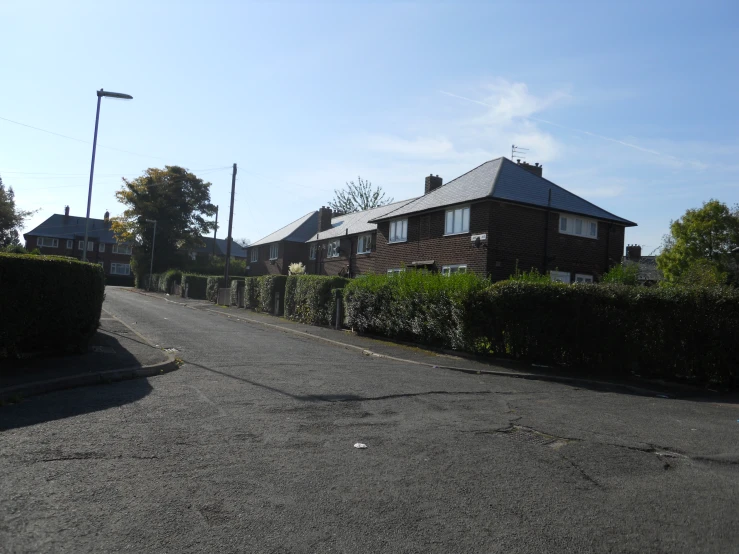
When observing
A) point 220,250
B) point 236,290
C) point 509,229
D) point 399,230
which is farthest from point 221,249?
point 509,229

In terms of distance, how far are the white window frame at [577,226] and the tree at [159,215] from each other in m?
45.3

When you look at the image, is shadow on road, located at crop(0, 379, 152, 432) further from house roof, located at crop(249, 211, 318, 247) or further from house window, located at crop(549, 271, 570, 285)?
house roof, located at crop(249, 211, 318, 247)

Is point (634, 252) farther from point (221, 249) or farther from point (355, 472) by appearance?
point (221, 249)

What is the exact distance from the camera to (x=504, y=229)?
89.7 feet

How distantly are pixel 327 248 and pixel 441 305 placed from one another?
32147 millimetres

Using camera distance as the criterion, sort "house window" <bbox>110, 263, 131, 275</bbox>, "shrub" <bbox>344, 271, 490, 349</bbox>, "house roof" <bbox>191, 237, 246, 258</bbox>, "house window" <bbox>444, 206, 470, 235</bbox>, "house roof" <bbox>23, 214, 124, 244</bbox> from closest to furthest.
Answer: "shrub" <bbox>344, 271, 490, 349</bbox> < "house window" <bbox>444, 206, 470, 235</bbox> < "house roof" <bbox>23, 214, 124, 244</bbox> < "house window" <bbox>110, 263, 131, 275</bbox> < "house roof" <bbox>191, 237, 246, 258</bbox>

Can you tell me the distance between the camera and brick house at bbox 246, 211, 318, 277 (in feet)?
180

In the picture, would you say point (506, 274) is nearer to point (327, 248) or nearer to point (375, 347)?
point (375, 347)

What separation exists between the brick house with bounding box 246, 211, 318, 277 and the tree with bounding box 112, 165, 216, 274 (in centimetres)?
836

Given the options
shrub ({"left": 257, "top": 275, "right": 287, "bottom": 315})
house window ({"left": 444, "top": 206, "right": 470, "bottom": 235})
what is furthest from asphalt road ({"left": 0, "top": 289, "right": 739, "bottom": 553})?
shrub ({"left": 257, "top": 275, "right": 287, "bottom": 315})

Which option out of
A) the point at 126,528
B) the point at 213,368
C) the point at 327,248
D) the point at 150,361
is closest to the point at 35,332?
the point at 150,361

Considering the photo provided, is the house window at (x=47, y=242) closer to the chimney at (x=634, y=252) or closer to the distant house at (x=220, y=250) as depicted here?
the distant house at (x=220, y=250)

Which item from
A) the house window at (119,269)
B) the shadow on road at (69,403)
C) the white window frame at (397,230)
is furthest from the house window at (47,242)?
the shadow on road at (69,403)

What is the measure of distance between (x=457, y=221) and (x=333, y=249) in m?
19.6
